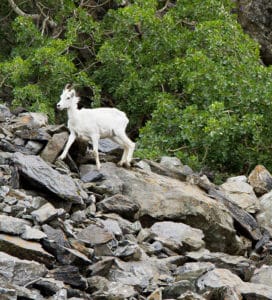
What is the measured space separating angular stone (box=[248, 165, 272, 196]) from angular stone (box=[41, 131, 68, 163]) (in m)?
6.10

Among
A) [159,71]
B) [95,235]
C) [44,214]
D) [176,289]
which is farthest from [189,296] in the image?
[159,71]

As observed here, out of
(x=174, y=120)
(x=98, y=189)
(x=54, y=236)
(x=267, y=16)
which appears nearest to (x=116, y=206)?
(x=98, y=189)

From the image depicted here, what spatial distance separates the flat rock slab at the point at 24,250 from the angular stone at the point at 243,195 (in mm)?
7800

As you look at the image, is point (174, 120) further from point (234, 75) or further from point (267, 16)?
point (267, 16)

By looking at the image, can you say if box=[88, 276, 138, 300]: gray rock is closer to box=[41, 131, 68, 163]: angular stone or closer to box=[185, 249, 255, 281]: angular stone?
box=[185, 249, 255, 281]: angular stone

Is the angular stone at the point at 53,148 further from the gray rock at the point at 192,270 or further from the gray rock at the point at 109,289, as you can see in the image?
the gray rock at the point at 109,289

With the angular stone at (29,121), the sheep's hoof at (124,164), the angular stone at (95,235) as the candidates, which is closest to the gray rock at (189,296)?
the angular stone at (95,235)

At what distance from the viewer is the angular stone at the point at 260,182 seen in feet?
62.9

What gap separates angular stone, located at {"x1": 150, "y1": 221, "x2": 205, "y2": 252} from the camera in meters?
13.8

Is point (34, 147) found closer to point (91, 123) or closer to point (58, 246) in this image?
point (91, 123)

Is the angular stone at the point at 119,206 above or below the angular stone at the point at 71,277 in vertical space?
below

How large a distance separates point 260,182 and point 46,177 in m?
7.51

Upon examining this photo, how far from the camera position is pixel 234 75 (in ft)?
80.2

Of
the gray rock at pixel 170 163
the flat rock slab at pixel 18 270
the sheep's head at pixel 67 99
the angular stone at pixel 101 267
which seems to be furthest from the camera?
the gray rock at pixel 170 163
